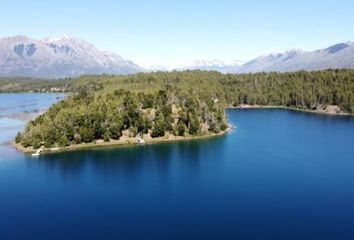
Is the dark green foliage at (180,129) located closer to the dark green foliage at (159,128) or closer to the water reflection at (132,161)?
the dark green foliage at (159,128)

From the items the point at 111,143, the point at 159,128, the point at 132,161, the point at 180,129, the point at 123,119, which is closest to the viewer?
the point at 132,161

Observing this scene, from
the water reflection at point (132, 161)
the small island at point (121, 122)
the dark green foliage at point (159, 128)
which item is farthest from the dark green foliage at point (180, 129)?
the water reflection at point (132, 161)

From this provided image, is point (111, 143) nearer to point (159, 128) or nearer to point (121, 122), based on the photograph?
point (121, 122)

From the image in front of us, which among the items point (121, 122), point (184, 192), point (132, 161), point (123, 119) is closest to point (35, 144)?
point (121, 122)

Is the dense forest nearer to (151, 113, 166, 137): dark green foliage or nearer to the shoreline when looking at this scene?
(151, 113, 166, 137): dark green foliage

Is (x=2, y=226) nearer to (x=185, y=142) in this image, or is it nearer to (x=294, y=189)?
(x=294, y=189)

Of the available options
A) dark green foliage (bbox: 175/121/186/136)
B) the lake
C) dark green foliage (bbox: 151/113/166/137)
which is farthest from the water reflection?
dark green foliage (bbox: 175/121/186/136)

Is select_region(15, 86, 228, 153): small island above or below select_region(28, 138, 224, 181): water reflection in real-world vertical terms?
above

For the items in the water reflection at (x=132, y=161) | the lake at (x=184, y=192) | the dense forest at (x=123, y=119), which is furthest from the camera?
the dense forest at (x=123, y=119)
